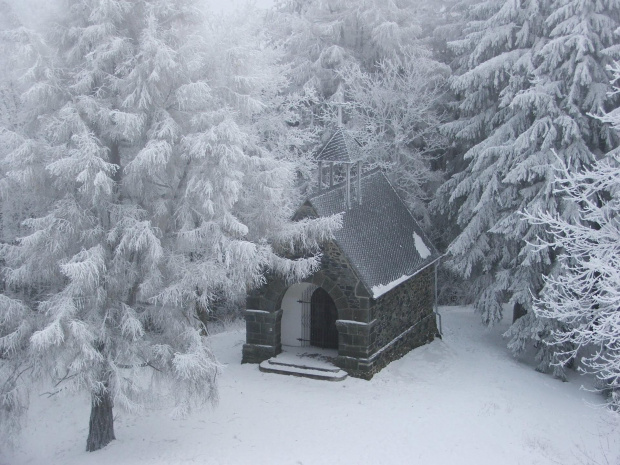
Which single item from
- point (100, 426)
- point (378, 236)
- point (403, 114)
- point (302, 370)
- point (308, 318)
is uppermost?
point (403, 114)

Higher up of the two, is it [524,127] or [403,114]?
[403,114]

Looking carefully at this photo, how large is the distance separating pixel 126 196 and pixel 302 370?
6237 mm

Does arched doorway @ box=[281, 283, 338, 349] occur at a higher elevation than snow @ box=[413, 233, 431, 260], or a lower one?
lower

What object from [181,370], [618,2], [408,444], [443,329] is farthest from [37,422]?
[618,2]

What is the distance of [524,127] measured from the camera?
16047 mm

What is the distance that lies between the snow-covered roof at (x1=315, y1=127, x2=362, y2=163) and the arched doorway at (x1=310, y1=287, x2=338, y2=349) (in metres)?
3.67

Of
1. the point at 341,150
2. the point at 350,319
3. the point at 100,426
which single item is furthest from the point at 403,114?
the point at 100,426

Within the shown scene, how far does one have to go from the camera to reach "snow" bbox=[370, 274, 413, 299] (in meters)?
14.0

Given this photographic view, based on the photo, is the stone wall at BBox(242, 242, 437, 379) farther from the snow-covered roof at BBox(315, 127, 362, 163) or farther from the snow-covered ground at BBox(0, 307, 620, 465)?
the snow-covered roof at BBox(315, 127, 362, 163)

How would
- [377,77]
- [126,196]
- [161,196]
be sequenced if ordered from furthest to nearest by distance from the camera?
1. [377,77]
2. [161,196]
3. [126,196]

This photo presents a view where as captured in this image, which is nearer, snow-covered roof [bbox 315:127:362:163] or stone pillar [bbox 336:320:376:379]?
stone pillar [bbox 336:320:376:379]

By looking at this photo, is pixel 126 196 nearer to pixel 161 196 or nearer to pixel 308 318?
pixel 161 196

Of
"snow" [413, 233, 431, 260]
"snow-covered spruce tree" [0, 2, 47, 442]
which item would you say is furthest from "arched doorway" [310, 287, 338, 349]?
"snow-covered spruce tree" [0, 2, 47, 442]

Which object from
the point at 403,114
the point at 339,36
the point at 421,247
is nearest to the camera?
the point at 421,247
